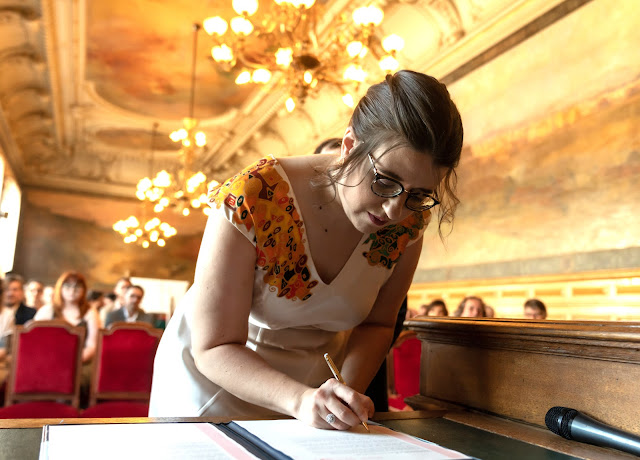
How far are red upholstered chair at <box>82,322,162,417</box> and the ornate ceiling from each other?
193 inches

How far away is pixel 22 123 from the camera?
13.2 metres

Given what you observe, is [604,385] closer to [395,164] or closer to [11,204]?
[395,164]

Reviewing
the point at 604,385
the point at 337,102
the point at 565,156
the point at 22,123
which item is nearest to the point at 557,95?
the point at 565,156

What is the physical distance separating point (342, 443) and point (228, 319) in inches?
17.0

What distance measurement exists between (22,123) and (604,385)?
46.6 ft

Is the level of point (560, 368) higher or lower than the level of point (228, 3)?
lower

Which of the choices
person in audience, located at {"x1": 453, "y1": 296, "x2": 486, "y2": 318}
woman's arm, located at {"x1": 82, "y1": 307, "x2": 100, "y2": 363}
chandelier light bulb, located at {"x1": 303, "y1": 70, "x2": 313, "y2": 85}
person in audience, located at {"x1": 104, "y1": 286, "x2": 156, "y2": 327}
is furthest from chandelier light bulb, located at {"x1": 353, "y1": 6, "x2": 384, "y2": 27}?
person in audience, located at {"x1": 104, "y1": 286, "x2": 156, "y2": 327}

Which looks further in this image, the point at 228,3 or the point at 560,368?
the point at 228,3

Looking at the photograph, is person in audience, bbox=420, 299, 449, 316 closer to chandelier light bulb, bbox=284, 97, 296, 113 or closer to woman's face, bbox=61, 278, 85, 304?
chandelier light bulb, bbox=284, 97, 296, 113

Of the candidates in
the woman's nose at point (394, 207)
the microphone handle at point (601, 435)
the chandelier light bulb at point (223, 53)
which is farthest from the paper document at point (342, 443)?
the chandelier light bulb at point (223, 53)

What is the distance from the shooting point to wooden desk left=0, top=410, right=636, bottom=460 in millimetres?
993

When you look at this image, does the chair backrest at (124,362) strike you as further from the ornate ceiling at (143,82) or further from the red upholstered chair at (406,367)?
the ornate ceiling at (143,82)

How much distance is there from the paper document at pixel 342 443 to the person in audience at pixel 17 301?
215 inches

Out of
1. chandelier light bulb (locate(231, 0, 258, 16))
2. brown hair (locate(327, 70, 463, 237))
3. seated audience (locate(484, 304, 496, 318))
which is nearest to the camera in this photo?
brown hair (locate(327, 70, 463, 237))
